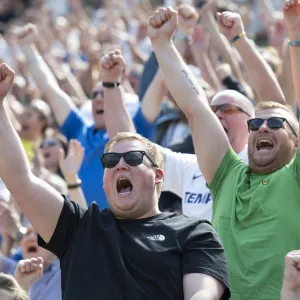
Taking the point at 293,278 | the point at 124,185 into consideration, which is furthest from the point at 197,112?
the point at 293,278

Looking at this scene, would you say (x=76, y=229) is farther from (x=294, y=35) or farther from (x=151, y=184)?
(x=294, y=35)

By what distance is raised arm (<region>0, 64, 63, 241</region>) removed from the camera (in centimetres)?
371

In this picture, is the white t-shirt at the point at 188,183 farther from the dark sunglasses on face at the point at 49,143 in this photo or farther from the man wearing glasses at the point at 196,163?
the dark sunglasses on face at the point at 49,143

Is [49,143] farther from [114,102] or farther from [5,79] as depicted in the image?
[5,79]

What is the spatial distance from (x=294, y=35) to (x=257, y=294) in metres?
1.25

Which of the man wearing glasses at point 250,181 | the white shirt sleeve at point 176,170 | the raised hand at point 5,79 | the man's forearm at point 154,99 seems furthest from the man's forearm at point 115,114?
the raised hand at point 5,79

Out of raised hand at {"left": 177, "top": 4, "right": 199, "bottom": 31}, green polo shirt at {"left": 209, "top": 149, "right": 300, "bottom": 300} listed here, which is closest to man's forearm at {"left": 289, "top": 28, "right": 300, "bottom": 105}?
green polo shirt at {"left": 209, "top": 149, "right": 300, "bottom": 300}

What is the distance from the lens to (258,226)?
4.29m

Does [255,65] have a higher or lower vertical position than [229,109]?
higher

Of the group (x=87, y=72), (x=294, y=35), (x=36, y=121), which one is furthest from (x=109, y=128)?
(x=87, y=72)

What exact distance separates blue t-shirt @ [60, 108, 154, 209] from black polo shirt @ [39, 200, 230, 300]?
2129mm

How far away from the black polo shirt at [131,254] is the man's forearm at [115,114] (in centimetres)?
145

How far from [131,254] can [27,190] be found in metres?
0.50

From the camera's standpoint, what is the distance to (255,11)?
41.7 ft
